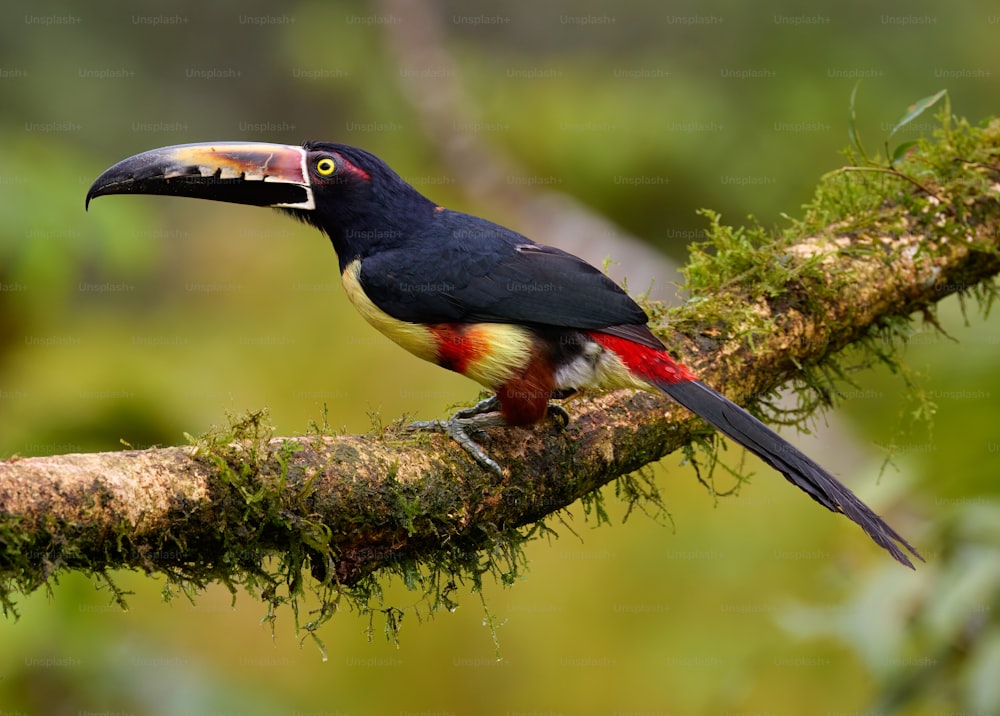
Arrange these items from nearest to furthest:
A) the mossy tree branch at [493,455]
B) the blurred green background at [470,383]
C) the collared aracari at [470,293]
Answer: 1. the mossy tree branch at [493,455]
2. the collared aracari at [470,293]
3. the blurred green background at [470,383]

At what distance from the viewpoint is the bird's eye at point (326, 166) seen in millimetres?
3686

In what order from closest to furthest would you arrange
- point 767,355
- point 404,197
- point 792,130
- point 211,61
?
1. point 767,355
2. point 404,197
3. point 792,130
4. point 211,61

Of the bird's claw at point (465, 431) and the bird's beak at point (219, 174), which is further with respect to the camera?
the bird's beak at point (219, 174)

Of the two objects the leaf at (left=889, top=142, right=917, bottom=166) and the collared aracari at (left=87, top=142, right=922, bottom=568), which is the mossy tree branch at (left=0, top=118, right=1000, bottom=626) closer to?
the leaf at (left=889, top=142, right=917, bottom=166)

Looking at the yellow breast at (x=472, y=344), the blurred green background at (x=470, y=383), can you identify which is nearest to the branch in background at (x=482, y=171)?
the blurred green background at (x=470, y=383)

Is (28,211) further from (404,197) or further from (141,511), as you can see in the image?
(141,511)

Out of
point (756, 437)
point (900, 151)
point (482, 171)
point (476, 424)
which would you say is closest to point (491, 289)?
point (476, 424)

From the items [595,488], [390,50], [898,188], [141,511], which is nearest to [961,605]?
[595,488]

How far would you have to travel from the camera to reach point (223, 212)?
10445 millimetres

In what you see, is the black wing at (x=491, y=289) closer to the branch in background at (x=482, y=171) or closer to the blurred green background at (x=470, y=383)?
the blurred green background at (x=470, y=383)

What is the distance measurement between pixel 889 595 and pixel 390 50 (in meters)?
7.12

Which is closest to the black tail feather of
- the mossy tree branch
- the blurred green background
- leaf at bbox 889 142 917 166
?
the mossy tree branch

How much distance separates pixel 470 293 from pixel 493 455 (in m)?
0.59

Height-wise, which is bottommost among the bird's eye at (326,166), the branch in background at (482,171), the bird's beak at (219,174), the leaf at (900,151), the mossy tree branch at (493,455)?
the mossy tree branch at (493,455)
